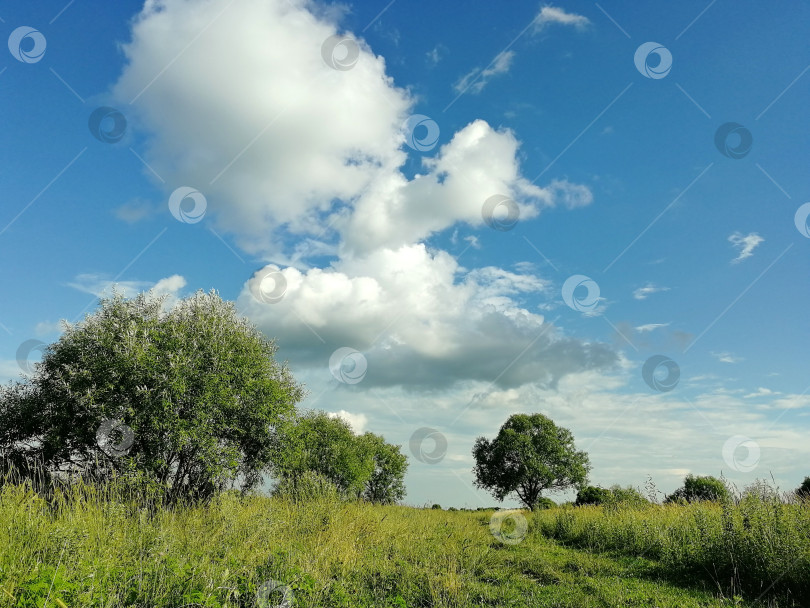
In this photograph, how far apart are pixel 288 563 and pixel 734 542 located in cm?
1075

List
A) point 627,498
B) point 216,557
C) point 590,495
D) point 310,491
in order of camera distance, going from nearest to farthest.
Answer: point 216,557, point 310,491, point 627,498, point 590,495

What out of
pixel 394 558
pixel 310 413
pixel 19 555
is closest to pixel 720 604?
pixel 394 558

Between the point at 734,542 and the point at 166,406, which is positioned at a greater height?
the point at 166,406

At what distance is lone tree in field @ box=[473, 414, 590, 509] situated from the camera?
55594 mm

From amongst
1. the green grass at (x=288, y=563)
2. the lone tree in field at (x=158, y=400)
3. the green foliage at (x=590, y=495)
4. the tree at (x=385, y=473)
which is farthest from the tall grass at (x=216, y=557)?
the tree at (x=385, y=473)

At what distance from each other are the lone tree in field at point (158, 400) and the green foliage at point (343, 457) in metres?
3.49

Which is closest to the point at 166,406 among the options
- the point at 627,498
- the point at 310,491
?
the point at 310,491

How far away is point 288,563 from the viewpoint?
812 cm

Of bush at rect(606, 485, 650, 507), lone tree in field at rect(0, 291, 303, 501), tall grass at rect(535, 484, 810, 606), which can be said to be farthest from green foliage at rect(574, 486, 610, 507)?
lone tree in field at rect(0, 291, 303, 501)

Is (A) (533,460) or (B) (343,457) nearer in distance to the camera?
(B) (343,457)

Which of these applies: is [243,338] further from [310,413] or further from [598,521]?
[310,413]

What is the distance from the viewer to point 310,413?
50906 millimetres

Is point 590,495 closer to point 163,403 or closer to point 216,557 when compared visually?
point 163,403

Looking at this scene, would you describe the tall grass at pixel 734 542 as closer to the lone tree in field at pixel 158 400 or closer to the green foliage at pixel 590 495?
the lone tree in field at pixel 158 400
